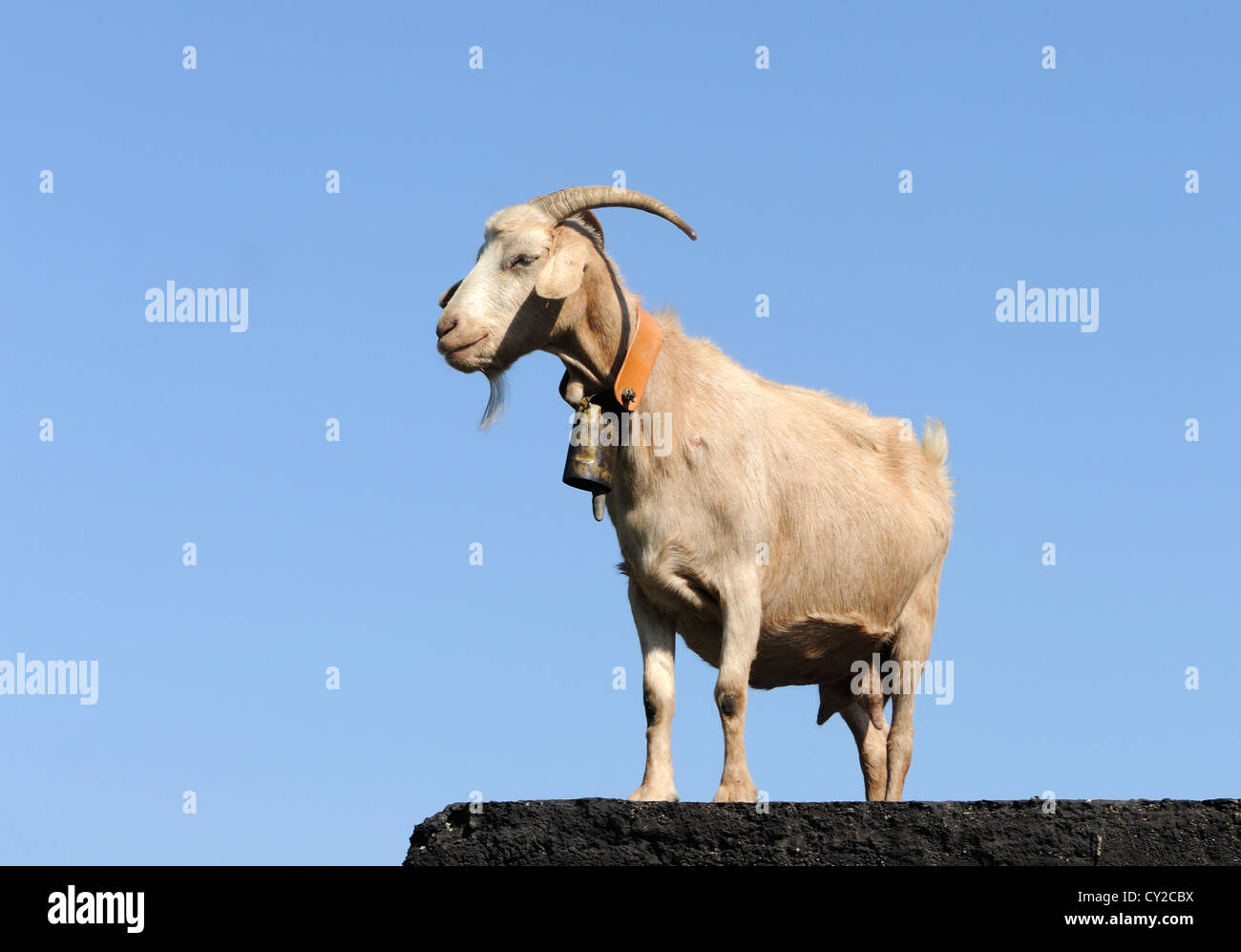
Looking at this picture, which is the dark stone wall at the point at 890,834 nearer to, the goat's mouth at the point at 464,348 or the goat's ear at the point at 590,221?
the goat's mouth at the point at 464,348

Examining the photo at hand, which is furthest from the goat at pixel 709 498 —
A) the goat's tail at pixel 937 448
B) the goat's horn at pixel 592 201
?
the goat's tail at pixel 937 448

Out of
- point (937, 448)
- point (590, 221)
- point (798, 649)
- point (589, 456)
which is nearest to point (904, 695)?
point (798, 649)

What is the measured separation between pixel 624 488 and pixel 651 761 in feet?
5.38

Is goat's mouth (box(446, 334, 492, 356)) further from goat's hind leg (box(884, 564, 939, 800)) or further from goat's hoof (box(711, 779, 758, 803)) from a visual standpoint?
goat's hind leg (box(884, 564, 939, 800))

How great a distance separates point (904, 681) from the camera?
12578mm

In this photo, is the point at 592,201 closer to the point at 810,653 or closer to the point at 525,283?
the point at 525,283

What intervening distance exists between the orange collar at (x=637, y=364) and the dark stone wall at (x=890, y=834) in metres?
2.44

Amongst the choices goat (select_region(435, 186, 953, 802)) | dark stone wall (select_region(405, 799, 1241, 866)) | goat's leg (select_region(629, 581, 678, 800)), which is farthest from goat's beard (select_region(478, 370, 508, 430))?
dark stone wall (select_region(405, 799, 1241, 866))

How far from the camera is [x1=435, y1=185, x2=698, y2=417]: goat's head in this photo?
10.9 m
